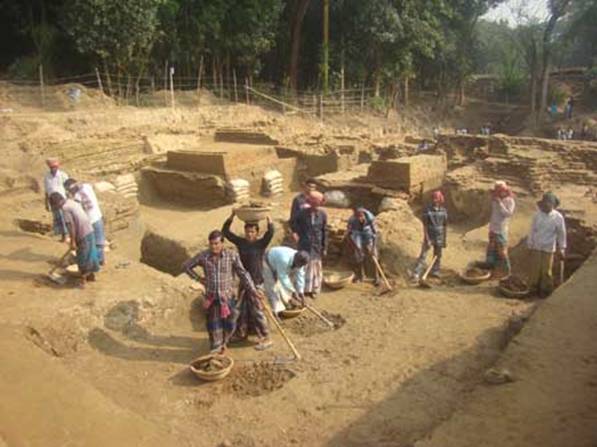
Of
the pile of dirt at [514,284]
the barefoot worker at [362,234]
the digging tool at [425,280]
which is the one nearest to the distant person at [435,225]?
the digging tool at [425,280]

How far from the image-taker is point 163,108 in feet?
64.0

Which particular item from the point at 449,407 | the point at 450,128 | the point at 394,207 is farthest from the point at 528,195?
the point at 450,128

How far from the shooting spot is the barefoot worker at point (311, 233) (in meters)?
7.91

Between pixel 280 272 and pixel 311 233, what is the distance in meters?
1.23

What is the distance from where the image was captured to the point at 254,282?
6.63 meters

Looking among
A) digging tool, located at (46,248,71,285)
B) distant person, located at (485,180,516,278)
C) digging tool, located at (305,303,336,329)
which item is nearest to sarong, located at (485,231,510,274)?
distant person, located at (485,180,516,278)

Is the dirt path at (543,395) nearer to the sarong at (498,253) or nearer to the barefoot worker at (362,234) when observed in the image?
the sarong at (498,253)

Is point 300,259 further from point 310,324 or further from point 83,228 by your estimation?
point 83,228

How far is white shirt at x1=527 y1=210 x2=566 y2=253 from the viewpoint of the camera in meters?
7.47

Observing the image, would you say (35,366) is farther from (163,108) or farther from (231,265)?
(163,108)

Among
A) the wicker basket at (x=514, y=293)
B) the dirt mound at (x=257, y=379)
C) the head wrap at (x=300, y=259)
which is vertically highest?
the head wrap at (x=300, y=259)

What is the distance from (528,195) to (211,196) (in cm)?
704

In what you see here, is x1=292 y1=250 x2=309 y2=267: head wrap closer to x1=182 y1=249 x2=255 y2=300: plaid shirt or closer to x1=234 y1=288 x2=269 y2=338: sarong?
x1=234 y1=288 x2=269 y2=338: sarong

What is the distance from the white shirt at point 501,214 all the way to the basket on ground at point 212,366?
448cm
